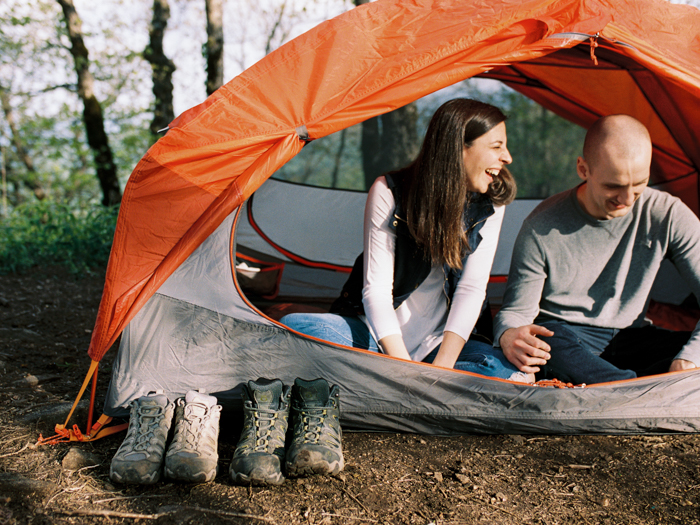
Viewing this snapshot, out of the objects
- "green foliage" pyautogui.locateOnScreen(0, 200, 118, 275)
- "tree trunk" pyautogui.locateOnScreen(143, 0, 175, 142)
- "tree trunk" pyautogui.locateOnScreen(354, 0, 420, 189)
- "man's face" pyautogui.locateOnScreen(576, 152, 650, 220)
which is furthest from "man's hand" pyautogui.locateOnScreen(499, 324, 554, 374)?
"tree trunk" pyautogui.locateOnScreen(143, 0, 175, 142)

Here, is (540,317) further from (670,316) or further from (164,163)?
(164,163)

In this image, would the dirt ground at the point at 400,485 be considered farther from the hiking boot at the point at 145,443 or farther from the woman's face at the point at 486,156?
the woman's face at the point at 486,156

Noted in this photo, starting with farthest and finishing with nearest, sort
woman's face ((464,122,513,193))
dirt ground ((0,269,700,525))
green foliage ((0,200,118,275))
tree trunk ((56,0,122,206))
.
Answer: tree trunk ((56,0,122,206)) → green foliage ((0,200,118,275)) → woman's face ((464,122,513,193)) → dirt ground ((0,269,700,525))

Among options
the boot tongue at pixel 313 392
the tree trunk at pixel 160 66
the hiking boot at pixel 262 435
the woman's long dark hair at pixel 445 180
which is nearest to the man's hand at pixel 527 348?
→ the woman's long dark hair at pixel 445 180

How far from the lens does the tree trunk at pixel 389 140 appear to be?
5.45 metres

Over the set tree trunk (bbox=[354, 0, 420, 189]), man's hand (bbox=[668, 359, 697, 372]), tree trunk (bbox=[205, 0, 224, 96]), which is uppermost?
tree trunk (bbox=[205, 0, 224, 96])

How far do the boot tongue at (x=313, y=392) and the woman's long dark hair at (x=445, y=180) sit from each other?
54 centimetres

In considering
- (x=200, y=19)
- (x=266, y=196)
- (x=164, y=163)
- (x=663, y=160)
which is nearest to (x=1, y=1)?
(x=200, y=19)

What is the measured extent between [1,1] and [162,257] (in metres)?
6.85

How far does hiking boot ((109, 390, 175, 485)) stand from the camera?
4.25 feet

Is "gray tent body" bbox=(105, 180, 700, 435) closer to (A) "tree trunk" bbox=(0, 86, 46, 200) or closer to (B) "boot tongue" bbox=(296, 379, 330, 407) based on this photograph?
(B) "boot tongue" bbox=(296, 379, 330, 407)

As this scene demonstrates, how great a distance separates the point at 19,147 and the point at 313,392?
801cm

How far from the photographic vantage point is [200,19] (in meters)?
9.70

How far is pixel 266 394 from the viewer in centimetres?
145
